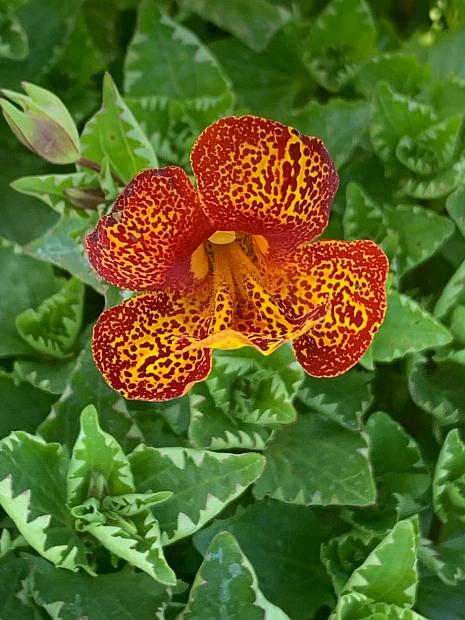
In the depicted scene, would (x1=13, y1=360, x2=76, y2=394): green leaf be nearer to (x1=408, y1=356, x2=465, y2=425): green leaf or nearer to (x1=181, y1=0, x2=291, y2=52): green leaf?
(x1=408, y1=356, x2=465, y2=425): green leaf

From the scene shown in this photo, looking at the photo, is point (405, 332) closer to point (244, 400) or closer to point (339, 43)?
point (244, 400)

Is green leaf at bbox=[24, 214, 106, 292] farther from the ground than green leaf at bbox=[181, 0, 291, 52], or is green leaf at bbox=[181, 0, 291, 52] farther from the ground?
green leaf at bbox=[181, 0, 291, 52]

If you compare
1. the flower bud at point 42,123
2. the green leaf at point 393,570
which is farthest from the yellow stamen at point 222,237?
the green leaf at point 393,570

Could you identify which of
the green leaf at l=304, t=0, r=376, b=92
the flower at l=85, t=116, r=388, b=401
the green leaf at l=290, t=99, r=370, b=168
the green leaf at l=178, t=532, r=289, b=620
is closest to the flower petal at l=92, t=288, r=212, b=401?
the flower at l=85, t=116, r=388, b=401

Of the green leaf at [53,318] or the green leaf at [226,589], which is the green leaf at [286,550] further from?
the green leaf at [53,318]

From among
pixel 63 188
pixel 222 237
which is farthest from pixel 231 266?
pixel 63 188

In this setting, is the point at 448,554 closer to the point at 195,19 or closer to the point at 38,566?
the point at 38,566
